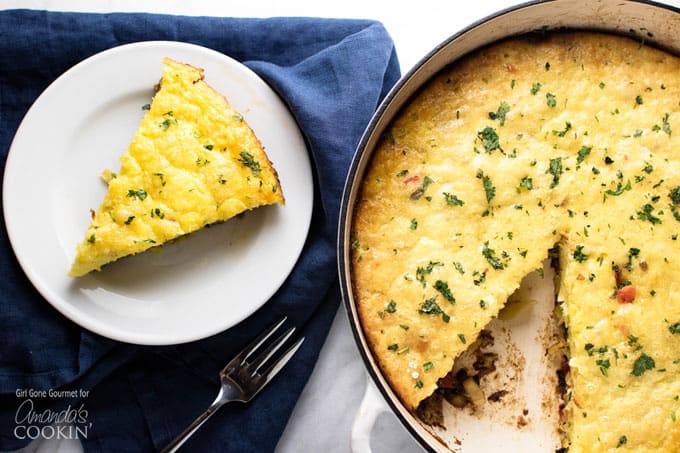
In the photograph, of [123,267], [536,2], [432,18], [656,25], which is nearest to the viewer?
[536,2]

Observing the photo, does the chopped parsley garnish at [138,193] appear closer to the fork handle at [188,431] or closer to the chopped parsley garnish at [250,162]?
the chopped parsley garnish at [250,162]

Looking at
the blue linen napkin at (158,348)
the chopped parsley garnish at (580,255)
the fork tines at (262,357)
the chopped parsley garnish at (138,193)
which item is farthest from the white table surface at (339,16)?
the chopped parsley garnish at (580,255)

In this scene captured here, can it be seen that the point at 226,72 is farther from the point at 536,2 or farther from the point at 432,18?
the point at 536,2

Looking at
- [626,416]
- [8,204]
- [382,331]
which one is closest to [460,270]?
[382,331]

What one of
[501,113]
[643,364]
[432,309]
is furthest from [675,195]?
[432,309]

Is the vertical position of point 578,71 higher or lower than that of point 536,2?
lower

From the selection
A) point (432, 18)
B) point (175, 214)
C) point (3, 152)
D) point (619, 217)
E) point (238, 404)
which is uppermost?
point (432, 18)

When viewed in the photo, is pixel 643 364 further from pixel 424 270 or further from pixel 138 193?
pixel 138 193
